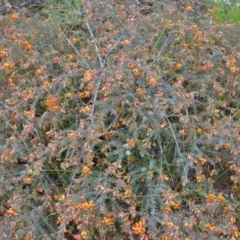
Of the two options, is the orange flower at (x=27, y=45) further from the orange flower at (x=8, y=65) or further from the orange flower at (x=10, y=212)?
the orange flower at (x=10, y=212)

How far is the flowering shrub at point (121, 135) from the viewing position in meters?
2.14

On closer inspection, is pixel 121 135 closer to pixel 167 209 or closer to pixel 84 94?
pixel 84 94

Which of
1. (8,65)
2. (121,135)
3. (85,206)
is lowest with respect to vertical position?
(85,206)

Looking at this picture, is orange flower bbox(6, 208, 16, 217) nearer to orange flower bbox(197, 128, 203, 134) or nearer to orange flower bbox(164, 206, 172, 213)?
orange flower bbox(164, 206, 172, 213)

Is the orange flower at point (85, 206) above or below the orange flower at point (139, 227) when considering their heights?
above

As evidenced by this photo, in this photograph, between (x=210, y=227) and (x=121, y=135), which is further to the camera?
(x=121, y=135)

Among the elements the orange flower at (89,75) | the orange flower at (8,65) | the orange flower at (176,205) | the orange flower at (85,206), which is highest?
the orange flower at (89,75)

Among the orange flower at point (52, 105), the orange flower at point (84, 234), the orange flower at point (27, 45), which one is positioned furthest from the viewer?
the orange flower at point (27, 45)

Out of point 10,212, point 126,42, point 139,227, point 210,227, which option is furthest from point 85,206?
point 126,42

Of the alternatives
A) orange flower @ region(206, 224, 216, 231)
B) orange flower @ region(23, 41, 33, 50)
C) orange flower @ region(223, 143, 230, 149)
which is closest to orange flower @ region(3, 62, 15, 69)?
orange flower @ region(23, 41, 33, 50)

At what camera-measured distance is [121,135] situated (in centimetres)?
231

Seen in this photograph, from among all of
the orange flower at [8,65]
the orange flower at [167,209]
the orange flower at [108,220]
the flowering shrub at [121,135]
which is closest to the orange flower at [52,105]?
the flowering shrub at [121,135]

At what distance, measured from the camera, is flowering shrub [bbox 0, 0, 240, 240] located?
7.01 feet

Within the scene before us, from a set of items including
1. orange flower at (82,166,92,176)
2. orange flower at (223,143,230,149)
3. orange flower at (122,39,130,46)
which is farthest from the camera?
orange flower at (122,39,130,46)
